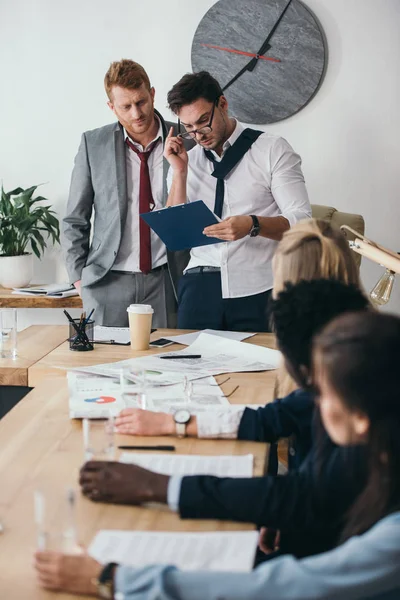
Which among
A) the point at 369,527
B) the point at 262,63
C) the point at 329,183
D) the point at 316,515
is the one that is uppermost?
the point at 262,63

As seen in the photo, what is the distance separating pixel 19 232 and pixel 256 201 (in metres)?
1.88

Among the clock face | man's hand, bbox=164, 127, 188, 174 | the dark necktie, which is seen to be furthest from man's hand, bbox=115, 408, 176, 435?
the clock face

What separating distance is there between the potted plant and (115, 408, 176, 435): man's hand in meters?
2.66

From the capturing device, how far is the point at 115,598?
1.05m

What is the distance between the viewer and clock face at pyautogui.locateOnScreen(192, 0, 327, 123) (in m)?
4.00

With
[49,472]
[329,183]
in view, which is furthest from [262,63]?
[49,472]

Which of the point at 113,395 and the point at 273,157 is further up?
the point at 273,157

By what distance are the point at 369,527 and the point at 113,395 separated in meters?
1.00

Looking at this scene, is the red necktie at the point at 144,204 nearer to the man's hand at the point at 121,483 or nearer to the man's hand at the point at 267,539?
the man's hand at the point at 267,539

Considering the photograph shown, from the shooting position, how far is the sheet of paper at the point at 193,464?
1503 millimetres

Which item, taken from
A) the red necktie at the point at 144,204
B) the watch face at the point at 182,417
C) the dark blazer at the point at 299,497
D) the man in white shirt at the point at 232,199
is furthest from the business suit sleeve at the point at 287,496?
the red necktie at the point at 144,204

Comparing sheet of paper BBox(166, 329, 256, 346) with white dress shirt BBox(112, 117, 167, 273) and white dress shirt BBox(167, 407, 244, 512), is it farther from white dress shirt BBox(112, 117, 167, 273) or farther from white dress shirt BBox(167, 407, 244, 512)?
white dress shirt BBox(167, 407, 244, 512)

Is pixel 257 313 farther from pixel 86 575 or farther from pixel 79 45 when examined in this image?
pixel 79 45

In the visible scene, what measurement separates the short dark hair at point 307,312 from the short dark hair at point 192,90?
150 cm
